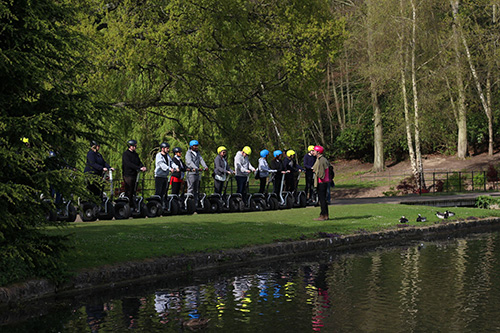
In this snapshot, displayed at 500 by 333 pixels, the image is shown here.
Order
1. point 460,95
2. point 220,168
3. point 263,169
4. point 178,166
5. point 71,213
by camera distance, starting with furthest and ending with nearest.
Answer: point 460,95 < point 263,169 < point 220,168 < point 178,166 < point 71,213

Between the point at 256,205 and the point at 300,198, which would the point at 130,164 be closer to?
the point at 256,205

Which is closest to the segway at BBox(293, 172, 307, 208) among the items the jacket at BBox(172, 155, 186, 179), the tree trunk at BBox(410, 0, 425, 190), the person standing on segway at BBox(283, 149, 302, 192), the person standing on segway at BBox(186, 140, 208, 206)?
the person standing on segway at BBox(283, 149, 302, 192)

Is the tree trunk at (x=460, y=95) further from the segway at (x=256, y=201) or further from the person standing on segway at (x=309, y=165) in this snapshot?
the segway at (x=256, y=201)

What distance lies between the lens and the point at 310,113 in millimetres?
32500

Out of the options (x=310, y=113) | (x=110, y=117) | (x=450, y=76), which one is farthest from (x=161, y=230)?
(x=450, y=76)

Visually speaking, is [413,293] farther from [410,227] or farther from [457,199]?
[457,199]

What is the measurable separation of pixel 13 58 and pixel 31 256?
8.89ft

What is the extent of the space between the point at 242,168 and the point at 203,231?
7941mm

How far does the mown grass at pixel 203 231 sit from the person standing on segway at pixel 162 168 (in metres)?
1.07

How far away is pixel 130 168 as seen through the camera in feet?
66.5

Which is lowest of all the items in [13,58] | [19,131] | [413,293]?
[413,293]

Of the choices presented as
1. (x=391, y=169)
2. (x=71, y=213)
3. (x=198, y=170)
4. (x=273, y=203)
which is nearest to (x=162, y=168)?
(x=198, y=170)

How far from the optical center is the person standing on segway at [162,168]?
21.0 metres

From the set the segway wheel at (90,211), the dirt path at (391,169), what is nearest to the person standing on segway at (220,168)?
the segway wheel at (90,211)
